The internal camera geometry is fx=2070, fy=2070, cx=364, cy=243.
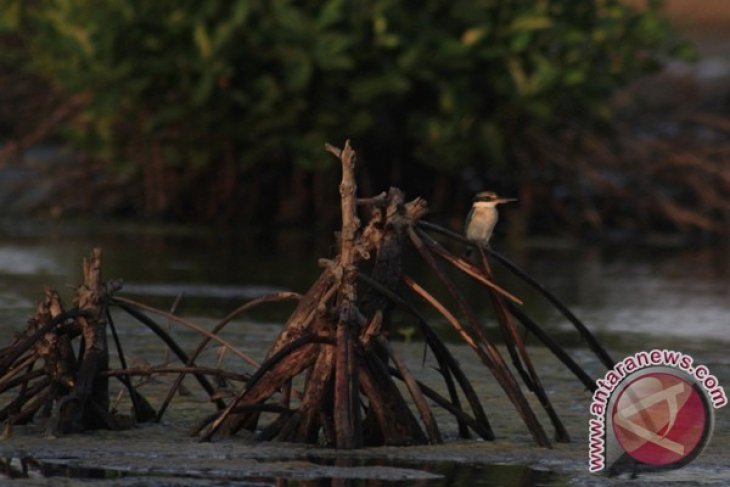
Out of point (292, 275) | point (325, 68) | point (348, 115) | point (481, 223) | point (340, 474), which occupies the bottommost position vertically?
point (340, 474)

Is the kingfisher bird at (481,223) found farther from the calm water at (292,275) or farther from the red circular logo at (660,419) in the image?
the calm water at (292,275)

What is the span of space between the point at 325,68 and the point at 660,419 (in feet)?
32.5

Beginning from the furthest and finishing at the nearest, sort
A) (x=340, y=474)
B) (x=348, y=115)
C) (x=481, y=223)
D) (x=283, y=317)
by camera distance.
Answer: (x=348, y=115) < (x=283, y=317) < (x=481, y=223) < (x=340, y=474)

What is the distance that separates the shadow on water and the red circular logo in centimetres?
32

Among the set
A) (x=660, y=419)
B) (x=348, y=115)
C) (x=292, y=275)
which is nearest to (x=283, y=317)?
(x=292, y=275)

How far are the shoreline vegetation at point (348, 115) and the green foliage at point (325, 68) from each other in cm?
2

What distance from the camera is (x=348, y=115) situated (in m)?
16.8

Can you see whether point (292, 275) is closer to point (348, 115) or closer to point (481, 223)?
point (348, 115)

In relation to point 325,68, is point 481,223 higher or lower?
lower

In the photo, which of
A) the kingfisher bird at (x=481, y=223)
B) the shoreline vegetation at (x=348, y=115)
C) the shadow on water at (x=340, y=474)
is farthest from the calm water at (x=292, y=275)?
the shadow on water at (x=340, y=474)

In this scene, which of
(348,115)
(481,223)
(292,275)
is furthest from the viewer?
(348,115)

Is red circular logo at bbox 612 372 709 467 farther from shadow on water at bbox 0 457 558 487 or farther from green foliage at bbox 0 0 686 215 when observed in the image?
green foliage at bbox 0 0 686 215

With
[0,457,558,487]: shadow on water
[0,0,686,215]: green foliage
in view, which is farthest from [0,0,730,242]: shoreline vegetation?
[0,457,558,487]: shadow on water

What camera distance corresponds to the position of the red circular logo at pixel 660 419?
6.46 m
